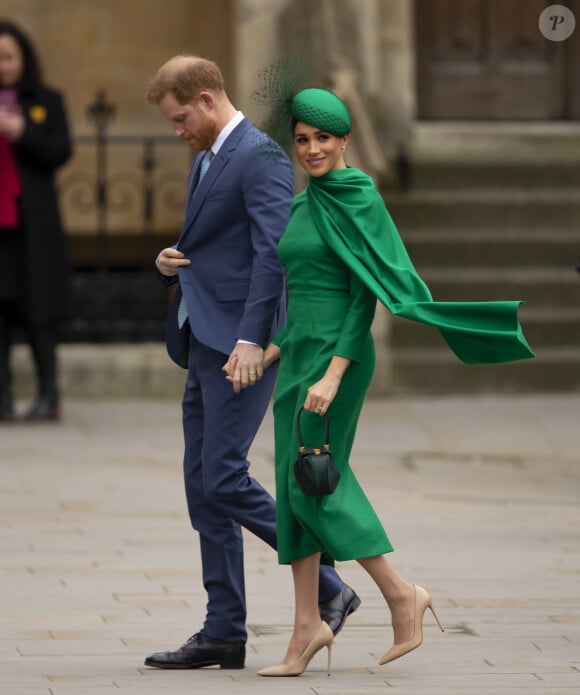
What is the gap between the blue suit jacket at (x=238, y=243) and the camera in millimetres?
5680

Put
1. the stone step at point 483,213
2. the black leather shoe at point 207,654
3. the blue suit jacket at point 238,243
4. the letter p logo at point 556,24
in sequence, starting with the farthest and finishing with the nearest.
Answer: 1. the stone step at point 483,213
2. the letter p logo at point 556,24
3. the black leather shoe at point 207,654
4. the blue suit jacket at point 238,243

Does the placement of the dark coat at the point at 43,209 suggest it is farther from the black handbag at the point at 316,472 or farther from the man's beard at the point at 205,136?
the black handbag at the point at 316,472

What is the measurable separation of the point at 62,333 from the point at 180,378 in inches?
41.7

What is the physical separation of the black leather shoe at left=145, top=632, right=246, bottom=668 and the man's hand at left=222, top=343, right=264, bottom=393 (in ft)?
2.48

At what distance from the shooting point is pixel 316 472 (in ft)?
17.8

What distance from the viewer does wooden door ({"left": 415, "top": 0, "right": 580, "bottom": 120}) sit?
1453 cm

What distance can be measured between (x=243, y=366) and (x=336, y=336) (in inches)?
11.2

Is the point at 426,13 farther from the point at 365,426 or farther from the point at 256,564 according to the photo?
the point at 256,564

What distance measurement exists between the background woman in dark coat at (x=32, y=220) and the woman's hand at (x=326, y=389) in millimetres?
5821

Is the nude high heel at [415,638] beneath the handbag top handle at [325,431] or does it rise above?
beneath

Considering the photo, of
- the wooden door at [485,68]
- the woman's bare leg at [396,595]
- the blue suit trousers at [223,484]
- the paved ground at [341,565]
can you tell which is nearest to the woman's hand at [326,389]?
the blue suit trousers at [223,484]

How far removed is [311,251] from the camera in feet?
18.1

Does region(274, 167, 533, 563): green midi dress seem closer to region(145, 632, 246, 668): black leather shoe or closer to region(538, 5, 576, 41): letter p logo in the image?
region(145, 632, 246, 668): black leather shoe

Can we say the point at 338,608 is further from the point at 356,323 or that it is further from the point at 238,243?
the point at 238,243
